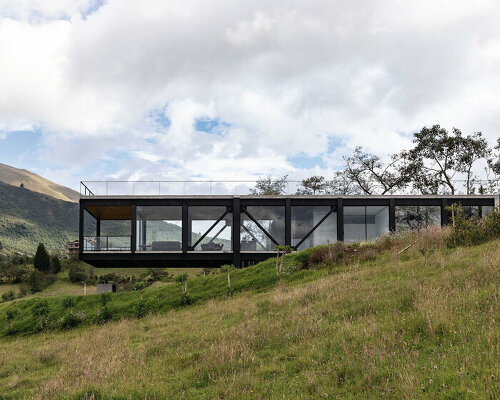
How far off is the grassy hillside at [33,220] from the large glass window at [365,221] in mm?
84443

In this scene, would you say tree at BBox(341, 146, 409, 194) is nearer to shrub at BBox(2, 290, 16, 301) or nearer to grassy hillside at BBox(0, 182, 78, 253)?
shrub at BBox(2, 290, 16, 301)

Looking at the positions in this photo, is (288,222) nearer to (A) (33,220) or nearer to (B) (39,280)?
(B) (39,280)

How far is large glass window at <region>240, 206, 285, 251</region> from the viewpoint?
998 inches

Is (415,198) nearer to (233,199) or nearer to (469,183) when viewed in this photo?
(233,199)

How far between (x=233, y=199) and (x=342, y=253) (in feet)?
35.2

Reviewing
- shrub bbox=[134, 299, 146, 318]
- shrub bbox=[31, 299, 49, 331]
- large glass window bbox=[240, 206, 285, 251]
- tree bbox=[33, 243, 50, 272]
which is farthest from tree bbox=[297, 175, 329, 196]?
shrub bbox=[31, 299, 49, 331]

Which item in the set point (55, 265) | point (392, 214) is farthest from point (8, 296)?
point (392, 214)

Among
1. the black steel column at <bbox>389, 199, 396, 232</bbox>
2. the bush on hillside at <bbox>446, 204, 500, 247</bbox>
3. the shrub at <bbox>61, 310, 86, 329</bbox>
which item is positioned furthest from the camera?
the black steel column at <bbox>389, 199, 396, 232</bbox>

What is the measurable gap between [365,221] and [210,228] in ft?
34.7

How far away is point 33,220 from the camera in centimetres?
12462

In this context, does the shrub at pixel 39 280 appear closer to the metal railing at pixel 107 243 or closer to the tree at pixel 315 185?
the metal railing at pixel 107 243

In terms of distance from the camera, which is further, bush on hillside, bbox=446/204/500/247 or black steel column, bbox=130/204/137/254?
black steel column, bbox=130/204/137/254

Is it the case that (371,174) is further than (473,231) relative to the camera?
Yes

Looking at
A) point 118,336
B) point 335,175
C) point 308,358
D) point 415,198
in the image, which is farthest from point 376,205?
point 308,358
